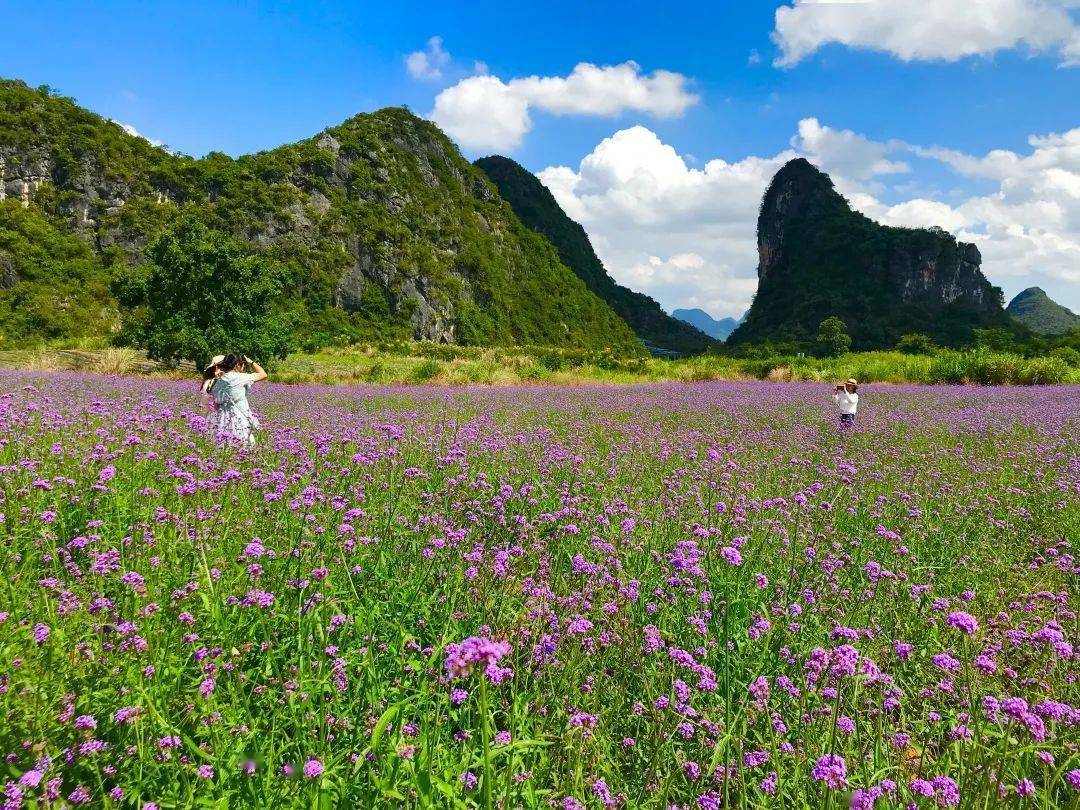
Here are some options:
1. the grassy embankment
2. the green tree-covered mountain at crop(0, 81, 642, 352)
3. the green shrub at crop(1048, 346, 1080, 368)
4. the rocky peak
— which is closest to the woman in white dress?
the grassy embankment

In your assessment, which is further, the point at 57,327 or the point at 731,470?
the point at 57,327

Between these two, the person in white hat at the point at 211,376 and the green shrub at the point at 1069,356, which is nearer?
the person in white hat at the point at 211,376

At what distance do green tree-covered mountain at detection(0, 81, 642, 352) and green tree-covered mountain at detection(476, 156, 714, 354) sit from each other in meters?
47.7

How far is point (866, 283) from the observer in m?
110

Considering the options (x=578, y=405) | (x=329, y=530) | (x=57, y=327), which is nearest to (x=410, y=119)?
(x=57, y=327)

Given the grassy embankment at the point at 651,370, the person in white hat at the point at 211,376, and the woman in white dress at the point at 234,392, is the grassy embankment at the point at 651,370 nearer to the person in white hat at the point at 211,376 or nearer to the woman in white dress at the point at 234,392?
the person in white hat at the point at 211,376

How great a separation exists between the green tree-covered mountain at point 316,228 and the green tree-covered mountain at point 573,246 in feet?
156

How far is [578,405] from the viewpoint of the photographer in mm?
11734

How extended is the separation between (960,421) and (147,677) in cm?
1170

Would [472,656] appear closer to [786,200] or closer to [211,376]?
[211,376]

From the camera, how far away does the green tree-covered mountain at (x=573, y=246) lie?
162 metres

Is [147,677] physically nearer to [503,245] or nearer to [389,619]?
[389,619]

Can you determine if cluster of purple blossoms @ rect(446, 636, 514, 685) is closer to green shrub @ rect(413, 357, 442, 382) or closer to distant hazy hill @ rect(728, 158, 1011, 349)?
green shrub @ rect(413, 357, 442, 382)

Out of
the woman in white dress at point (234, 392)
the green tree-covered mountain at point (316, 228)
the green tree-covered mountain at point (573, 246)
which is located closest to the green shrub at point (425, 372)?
the green tree-covered mountain at point (316, 228)
